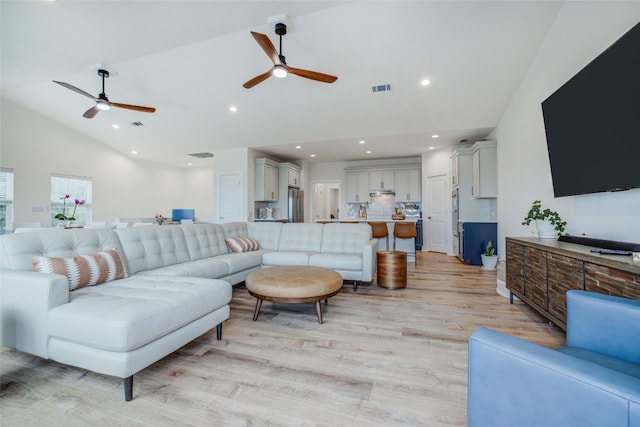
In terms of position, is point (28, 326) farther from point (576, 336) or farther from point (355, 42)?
point (355, 42)

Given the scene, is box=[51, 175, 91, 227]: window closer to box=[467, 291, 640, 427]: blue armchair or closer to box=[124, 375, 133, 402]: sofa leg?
box=[124, 375, 133, 402]: sofa leg

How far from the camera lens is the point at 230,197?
6.94 m

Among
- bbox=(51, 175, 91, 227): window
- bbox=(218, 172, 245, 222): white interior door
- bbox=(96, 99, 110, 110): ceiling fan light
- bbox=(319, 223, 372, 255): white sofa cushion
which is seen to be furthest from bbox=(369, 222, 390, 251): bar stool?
bbox=(51, 175, 91, 227): window

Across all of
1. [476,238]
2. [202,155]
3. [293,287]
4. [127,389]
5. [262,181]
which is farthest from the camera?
[202,155]

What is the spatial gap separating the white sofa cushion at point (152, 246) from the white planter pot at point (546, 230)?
4.10 m

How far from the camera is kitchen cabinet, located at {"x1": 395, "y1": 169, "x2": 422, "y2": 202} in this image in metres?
7.79

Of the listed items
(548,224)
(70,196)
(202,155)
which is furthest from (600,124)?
(70,196)

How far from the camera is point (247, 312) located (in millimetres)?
2760

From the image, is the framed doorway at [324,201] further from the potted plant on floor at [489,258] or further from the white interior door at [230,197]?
the potted plant on floor at [489,258]

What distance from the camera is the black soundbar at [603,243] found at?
192cm

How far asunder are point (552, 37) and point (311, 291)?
4.06m

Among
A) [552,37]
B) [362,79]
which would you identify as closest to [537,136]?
[552,37]

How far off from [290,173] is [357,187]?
2.18 meters

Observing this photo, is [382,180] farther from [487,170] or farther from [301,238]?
[301,238]
